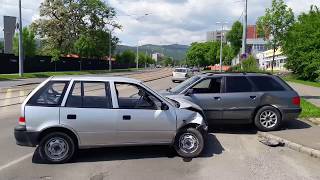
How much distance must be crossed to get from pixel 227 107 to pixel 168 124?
11.0 feet

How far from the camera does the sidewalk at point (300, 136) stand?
933 cm

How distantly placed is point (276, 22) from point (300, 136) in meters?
22.4

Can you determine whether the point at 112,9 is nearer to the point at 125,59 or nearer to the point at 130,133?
the point at 125,59

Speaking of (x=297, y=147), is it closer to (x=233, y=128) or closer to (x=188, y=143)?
(x=188, y=143)

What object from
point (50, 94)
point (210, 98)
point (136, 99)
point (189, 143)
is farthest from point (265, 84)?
point (50, 94)

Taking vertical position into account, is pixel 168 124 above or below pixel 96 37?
below

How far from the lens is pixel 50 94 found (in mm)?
8234

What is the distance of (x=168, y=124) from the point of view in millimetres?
8453

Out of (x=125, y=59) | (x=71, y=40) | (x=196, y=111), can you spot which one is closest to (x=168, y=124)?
(x=196, y=111)

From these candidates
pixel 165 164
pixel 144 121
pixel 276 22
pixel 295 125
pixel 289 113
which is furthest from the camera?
pixel 276 22

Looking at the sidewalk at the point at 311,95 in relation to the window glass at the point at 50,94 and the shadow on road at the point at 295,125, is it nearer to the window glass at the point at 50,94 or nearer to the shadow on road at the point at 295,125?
the shadow on road at the point at 295,125

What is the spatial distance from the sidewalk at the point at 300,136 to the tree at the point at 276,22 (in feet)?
65.9

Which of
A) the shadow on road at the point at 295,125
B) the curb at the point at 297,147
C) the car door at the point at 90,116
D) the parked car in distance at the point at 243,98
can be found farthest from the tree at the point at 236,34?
the car door at the point at 90,116

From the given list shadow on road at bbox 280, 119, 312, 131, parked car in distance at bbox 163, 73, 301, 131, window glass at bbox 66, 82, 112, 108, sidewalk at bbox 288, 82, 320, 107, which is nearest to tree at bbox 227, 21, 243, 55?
sidewalk at bbox 288, 82, 320, 107
